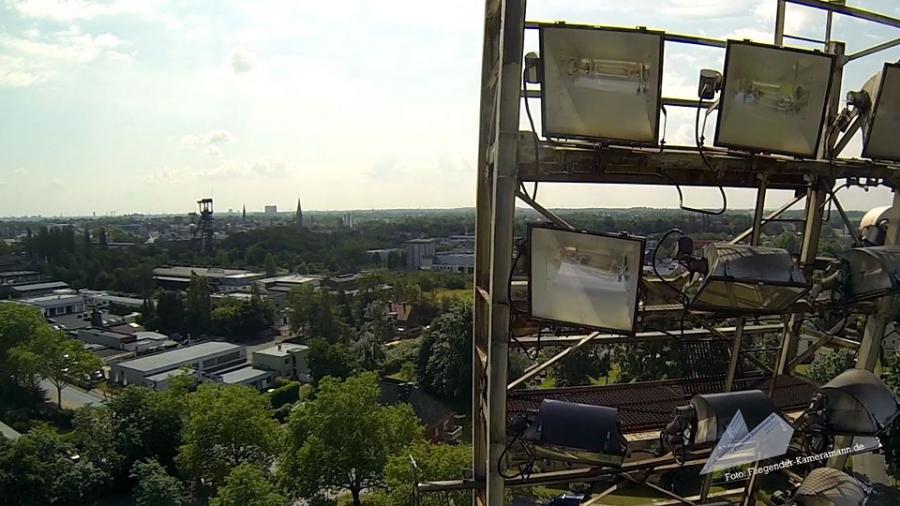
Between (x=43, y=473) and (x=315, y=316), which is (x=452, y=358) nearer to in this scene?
(x=43, y=473)

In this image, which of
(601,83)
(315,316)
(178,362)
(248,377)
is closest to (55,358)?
(178,362)

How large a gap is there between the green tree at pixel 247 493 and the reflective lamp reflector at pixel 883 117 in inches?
480

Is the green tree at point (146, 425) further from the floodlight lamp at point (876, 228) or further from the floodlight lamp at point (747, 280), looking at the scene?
the floodlight lamp at point (876, 228)

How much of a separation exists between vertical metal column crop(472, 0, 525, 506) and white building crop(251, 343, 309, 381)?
2538cm

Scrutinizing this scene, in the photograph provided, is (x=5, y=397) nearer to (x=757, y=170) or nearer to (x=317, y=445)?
(x=317, y=445)

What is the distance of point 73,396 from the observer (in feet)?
86.0

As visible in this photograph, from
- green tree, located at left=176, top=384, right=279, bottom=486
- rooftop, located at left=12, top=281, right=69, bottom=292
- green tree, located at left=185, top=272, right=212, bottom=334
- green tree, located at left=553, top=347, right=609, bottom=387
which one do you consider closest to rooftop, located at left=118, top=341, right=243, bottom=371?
green tree, located at left=185, top=272, right=212, bottom=334

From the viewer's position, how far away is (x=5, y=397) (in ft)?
79.2

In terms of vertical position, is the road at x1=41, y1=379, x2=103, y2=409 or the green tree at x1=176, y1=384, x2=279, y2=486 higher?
the green tree at x1=176, y1=384, x2=279, y2=486

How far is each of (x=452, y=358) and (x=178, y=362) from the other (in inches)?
560

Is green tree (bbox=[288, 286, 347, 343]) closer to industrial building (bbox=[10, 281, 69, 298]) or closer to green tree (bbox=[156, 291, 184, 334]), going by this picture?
green tree (bbox=[156, 291, 184, 334])

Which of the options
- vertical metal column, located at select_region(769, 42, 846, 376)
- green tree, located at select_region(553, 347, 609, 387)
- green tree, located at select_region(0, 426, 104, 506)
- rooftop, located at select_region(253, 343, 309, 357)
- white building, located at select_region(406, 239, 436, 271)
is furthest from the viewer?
white building, located at select_region(406, 239, 436, 271)

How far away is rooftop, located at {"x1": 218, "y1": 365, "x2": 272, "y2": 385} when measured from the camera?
25481 mm

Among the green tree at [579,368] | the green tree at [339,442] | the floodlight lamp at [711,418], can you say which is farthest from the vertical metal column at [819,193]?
the green tree at [579,368]
